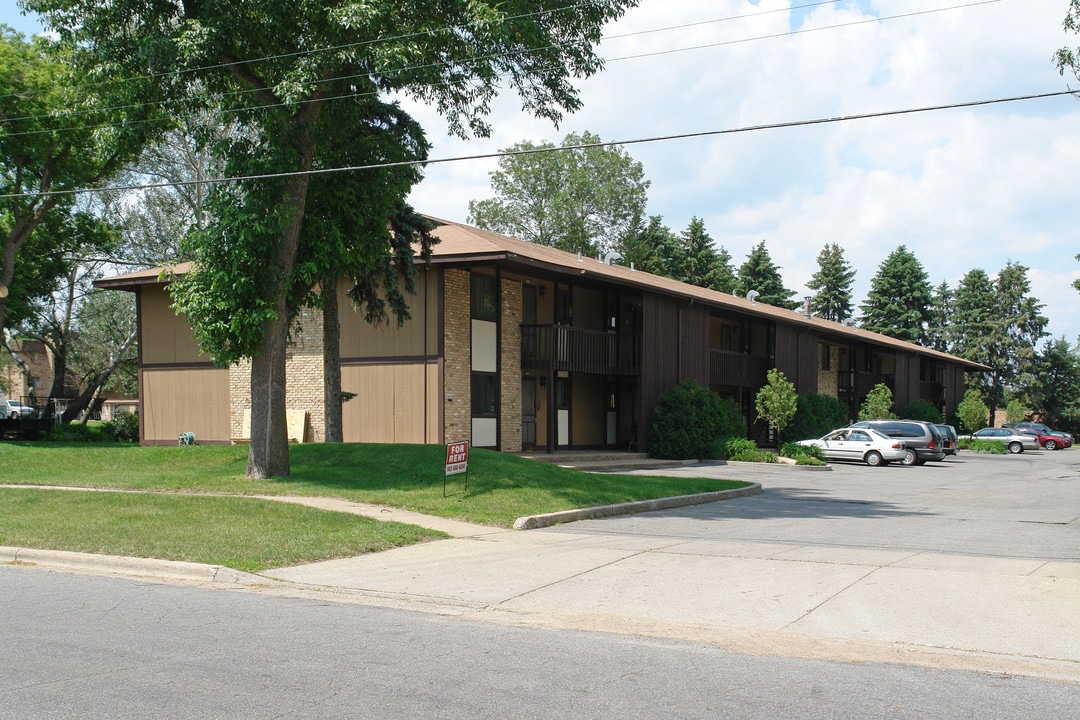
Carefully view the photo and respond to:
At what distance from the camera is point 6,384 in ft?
196

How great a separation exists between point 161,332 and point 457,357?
1139 cm

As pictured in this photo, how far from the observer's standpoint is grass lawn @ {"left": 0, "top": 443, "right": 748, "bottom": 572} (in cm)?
1198

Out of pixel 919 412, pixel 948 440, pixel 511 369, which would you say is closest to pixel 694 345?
pixel 511 369

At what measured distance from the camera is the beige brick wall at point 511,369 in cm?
2731

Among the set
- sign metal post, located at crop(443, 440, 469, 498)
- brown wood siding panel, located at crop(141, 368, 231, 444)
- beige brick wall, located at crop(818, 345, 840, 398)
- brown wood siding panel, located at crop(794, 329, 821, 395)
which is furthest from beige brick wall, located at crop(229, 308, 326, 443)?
beige brick wall, located at crop(818, 345, 840, 398)

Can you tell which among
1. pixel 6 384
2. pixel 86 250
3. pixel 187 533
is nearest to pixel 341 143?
pixel 187 533

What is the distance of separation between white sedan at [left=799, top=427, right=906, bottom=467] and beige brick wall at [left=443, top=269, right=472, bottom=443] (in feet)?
47.1

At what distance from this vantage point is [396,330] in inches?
1028

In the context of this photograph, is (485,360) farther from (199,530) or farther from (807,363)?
(807,363)

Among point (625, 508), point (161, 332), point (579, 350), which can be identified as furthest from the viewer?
point (161, 332)

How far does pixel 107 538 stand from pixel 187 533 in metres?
0.94

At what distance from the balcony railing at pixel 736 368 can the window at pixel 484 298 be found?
37.7 feet

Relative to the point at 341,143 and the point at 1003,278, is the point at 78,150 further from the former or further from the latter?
the point at 1003,278

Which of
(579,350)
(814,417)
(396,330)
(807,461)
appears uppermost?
(396,330)
